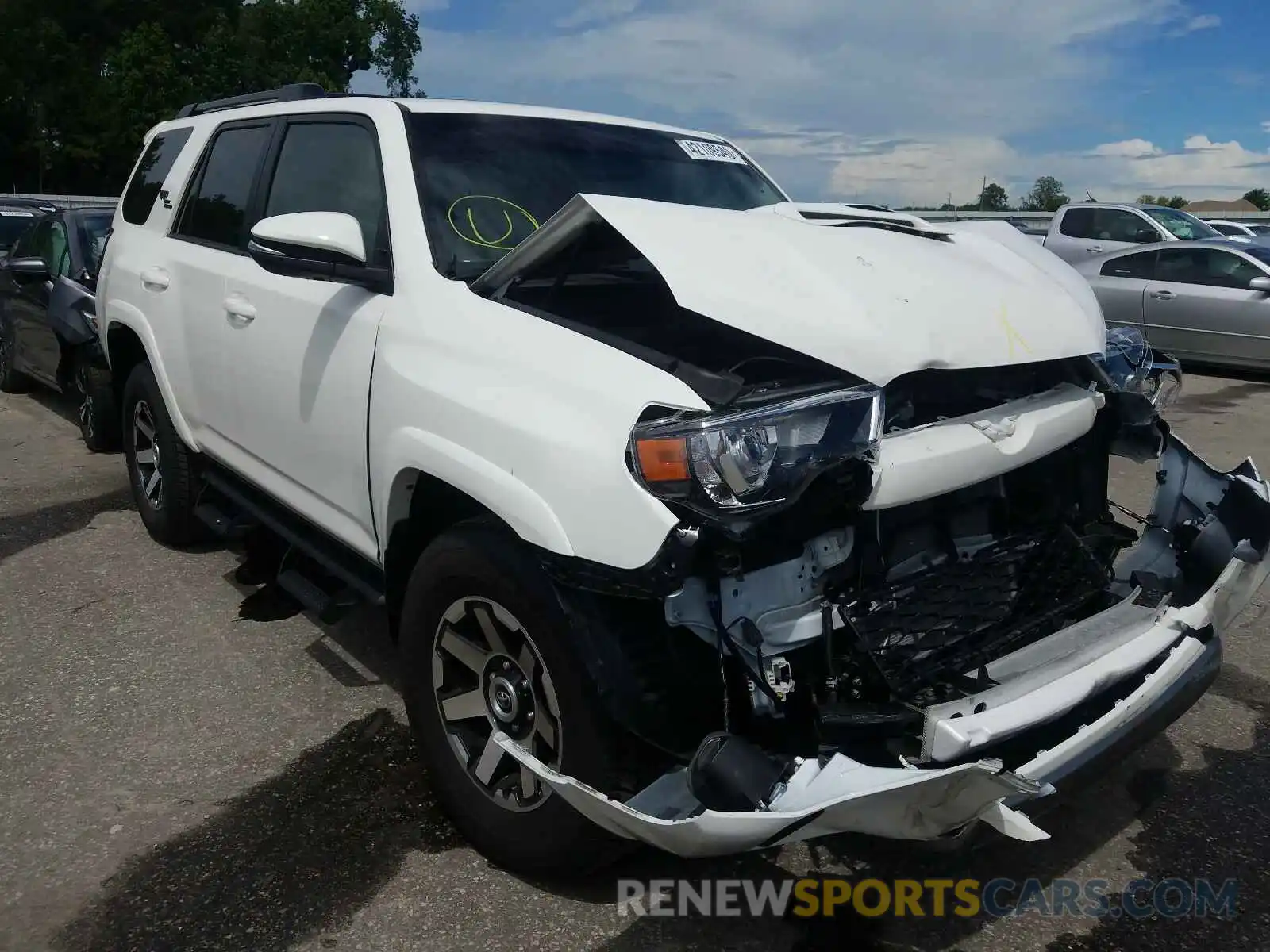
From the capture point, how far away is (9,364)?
8.77 meters

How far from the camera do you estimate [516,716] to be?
97.4 inches

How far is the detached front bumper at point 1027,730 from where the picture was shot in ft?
6.23

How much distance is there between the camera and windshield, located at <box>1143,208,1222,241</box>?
13734 mm

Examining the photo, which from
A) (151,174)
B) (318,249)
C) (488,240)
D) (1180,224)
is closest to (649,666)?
(488,240)

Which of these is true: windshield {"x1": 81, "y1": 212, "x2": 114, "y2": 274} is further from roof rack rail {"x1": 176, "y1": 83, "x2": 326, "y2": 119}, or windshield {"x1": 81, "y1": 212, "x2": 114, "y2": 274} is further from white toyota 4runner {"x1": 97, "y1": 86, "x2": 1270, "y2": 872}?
white toyota 4runner {"x1": 97, "y1": 86, "x2": 1270, "y2": 872}

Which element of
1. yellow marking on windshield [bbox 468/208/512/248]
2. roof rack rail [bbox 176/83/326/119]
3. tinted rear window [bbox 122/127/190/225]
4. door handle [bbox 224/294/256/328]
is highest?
roof rack rail [bbox 176/83/326/119]

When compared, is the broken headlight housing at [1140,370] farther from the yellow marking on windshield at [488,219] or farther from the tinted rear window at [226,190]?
the tinted rear window at [226,190]

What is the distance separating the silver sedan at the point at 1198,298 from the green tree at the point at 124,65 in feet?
107

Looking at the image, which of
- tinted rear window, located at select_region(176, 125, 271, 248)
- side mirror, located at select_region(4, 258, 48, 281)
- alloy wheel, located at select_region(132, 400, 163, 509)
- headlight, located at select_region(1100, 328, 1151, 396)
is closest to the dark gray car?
side mirror, located at select_region(4, 258, 48, 281)

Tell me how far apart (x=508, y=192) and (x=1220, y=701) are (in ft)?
9.98

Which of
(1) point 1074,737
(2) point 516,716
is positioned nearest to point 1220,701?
(1) point 1074,737

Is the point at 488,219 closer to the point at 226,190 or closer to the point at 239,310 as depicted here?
the point at 239,310

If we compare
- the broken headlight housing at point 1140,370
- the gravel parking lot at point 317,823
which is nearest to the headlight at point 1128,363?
the broken headlight housing at point 1140,370

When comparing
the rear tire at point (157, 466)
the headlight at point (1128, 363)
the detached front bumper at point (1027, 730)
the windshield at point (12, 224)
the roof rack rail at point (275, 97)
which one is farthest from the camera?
the windshield at point (12, 224)
